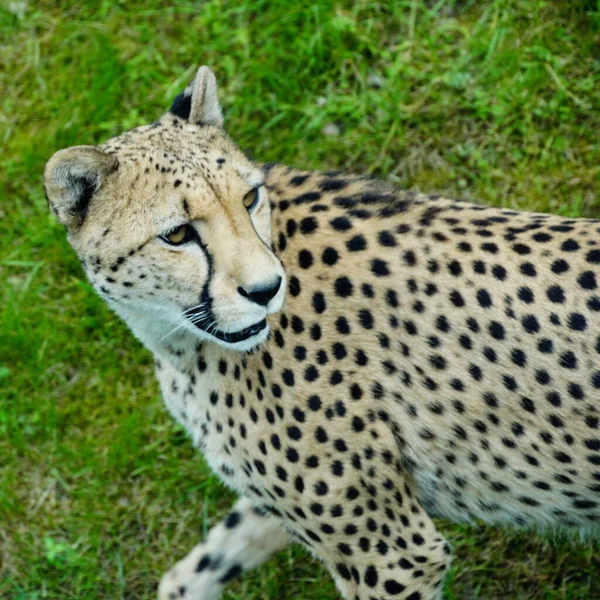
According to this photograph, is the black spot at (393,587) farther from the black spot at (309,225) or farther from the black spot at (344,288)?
the black spot at (309,225)

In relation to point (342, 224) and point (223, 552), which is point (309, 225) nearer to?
point (342, 224)

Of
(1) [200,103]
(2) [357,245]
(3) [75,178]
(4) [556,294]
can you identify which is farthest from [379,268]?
(3) [75,178]

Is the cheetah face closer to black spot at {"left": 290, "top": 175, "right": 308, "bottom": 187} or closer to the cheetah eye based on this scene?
the cheetah eye

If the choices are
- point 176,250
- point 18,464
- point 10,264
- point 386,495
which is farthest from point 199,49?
point 386,495

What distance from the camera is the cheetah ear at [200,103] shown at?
329 cm

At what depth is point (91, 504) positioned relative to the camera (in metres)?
4.40

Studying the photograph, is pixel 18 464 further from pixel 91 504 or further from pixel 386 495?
pixel 386 495

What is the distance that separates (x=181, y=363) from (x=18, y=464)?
4.99ft

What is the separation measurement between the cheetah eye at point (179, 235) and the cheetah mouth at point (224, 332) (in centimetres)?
21

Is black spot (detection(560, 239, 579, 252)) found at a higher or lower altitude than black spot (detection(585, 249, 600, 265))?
higher

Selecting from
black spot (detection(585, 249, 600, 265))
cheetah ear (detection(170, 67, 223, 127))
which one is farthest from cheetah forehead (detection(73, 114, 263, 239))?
black spot (detection(585, 249, 600, 265))

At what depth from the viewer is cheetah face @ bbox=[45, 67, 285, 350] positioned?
9.52 feet

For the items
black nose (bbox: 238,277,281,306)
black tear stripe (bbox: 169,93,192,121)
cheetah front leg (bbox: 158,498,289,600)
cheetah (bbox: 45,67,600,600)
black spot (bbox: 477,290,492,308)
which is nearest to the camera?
black nose (bbox: 238,277,281,306)

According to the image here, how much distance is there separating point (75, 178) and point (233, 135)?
2130 millimetres
